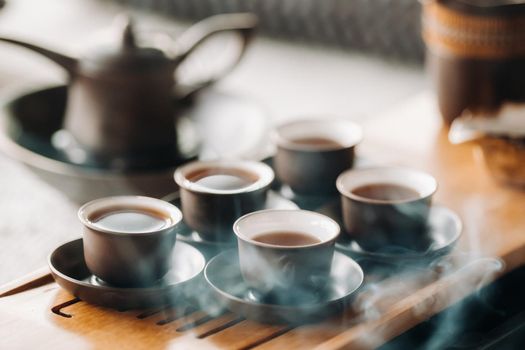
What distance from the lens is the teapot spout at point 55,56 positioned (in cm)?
134

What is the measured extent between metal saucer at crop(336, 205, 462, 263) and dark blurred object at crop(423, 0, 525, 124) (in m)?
0.40

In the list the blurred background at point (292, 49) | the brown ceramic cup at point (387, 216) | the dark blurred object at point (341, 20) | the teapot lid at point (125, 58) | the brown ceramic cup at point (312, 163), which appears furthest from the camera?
the dark blurred object at point (341, 20)

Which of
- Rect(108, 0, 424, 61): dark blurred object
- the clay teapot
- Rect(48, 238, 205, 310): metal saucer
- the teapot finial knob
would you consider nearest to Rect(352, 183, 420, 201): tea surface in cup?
Rect(48, 238, 205, 310): metal saucer

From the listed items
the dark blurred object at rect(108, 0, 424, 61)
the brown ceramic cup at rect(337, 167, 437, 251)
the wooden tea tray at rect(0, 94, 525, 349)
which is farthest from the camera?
the dark blurred object at rect(108, 0, 424, 61)

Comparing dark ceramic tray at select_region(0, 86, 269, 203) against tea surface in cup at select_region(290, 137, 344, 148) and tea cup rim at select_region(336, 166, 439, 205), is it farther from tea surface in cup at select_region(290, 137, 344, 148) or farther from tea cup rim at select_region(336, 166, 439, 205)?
tea cup rim at select_region(336, 166, 439, 205)

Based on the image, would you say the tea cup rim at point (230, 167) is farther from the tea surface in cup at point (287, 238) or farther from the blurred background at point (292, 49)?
the blurred background at point (292, 49)

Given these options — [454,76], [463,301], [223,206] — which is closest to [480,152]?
[454,76]

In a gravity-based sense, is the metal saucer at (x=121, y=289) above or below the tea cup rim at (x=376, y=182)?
below

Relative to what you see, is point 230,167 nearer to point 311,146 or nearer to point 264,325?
point 311,146

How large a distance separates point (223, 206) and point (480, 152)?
0.53 meters

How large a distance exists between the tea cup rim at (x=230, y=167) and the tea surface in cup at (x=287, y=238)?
0.28 ft

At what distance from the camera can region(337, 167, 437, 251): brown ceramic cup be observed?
1.12 metres

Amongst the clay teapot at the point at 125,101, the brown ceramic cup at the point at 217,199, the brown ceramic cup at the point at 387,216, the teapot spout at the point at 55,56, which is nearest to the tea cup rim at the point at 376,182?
the brown ceramic cup at the point at 387,216

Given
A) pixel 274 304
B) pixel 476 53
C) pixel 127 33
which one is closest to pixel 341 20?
pixel 476 53
